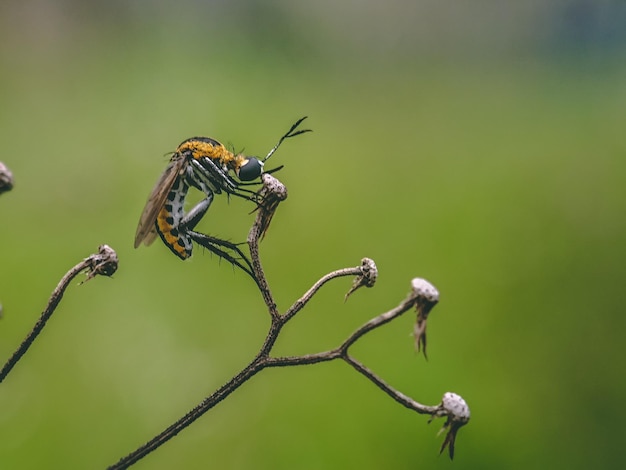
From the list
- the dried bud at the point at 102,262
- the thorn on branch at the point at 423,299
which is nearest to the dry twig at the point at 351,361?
the thorn on branch at the point at 423,299

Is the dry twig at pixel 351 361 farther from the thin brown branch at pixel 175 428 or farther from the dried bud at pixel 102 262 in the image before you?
the dried bud at pixel 102 262

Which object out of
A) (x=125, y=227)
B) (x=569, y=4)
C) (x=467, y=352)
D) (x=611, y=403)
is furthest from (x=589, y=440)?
(x=569, y=4)

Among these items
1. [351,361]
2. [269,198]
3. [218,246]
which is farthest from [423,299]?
[218,246]

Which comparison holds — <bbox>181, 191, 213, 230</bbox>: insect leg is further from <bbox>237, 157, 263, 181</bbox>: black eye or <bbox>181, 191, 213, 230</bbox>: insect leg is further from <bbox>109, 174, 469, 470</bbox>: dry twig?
<bbox>109, 174, 469, 470</bbox>: dry twig

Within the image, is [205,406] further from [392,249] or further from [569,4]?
[569,4]

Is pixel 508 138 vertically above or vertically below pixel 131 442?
above

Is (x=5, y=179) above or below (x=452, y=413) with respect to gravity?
above

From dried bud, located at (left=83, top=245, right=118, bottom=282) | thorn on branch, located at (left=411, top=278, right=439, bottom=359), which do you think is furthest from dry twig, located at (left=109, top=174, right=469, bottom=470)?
dried bud, located at (left=83, top=245, right=118, bottom=282)

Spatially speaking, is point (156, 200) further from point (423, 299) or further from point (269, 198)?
point (423, 299)
